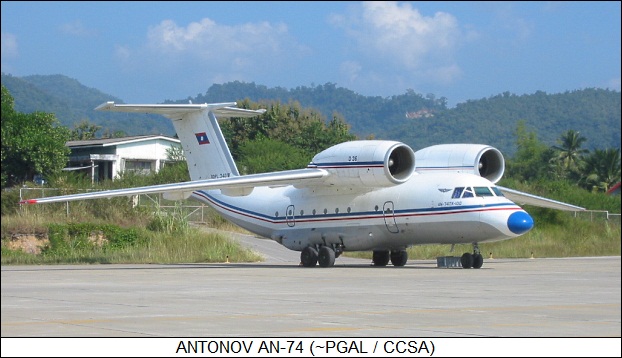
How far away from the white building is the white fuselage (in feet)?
80.0

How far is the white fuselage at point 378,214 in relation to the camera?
25281 millimetres

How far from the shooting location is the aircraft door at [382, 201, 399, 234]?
87.1 feet

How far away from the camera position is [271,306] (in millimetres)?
13469

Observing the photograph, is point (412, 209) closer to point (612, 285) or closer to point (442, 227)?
point (442, 227)

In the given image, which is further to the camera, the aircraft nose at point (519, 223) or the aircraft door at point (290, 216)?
the aircraft door at point (290, 216)

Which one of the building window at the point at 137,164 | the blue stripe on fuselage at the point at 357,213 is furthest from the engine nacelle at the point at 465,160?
the building window at the point at 137,164

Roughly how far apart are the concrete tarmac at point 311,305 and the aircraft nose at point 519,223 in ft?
8.14

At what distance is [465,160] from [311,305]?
16.2 meters

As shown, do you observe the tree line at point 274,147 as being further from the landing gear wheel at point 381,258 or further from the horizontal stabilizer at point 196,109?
the landing gear wheel at point 381,258

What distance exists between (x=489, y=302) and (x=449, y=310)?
149 centimetres

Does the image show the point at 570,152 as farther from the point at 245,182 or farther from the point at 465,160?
the point at 245,182

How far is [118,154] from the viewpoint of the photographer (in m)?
60.5

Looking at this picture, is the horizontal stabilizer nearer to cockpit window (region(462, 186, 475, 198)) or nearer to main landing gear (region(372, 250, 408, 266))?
main landing gear (region(372, 250, 408, 266))

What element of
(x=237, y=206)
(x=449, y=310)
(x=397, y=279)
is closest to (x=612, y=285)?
(x=397, y=279)
